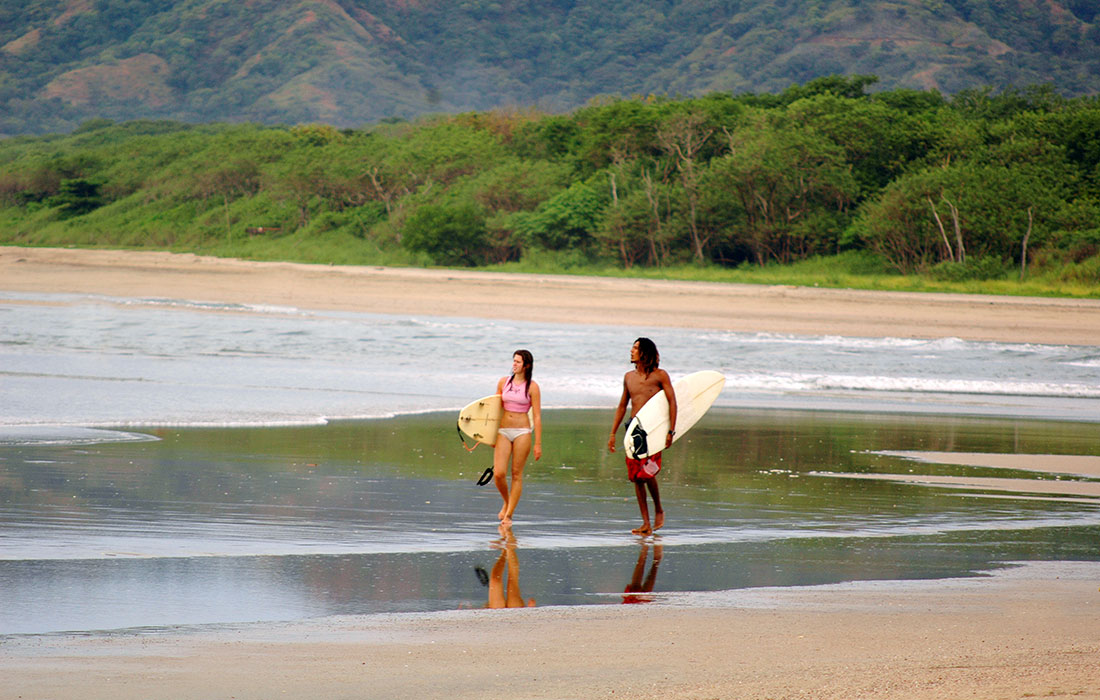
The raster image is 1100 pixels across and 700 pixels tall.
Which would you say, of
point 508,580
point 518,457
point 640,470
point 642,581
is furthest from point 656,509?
point 508,580

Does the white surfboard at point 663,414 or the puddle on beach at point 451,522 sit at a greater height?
the white surfboard at point 663,414

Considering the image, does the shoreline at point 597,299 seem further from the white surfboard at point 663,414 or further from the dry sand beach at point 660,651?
the dry sand beach at point 660,651

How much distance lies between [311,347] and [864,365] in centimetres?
1046

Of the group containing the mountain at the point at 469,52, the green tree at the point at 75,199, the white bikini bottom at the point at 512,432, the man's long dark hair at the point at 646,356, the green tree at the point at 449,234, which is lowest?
the white bikini bottom at the point at 512,432

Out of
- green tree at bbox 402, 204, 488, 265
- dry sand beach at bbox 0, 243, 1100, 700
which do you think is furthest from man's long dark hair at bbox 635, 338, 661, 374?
green tree at bbox 402, 204, 488, 265

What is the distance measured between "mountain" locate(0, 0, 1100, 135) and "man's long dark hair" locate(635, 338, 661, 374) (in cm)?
12626

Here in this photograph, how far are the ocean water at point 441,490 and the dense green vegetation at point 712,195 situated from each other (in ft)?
67.0

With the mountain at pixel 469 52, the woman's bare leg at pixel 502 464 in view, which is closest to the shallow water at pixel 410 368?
the woman's bare leg at pixel 502 464

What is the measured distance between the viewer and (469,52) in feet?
514

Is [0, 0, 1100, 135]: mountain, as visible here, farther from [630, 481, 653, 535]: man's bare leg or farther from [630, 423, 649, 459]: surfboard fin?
[630, 481, 653, 535]: man's bare leg

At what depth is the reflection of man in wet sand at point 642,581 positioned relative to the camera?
6.04 meters

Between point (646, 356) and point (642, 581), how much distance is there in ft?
8.17

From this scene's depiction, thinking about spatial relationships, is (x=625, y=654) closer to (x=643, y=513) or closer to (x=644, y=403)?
(x=643, y=513)

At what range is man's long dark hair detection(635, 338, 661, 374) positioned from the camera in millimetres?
8594
